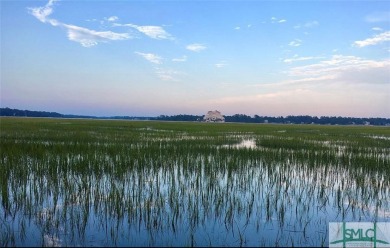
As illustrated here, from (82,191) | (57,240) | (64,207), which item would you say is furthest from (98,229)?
(82,191)

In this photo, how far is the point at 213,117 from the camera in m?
142

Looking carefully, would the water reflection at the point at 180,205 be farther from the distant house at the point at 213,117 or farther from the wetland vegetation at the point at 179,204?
the distant house at the point at 213,117

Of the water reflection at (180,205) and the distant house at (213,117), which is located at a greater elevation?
the distant house at (213,117)

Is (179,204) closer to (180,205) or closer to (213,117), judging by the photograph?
(180,205)

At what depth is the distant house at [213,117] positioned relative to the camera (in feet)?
466

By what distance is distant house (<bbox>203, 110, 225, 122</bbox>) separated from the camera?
141938 millimetres

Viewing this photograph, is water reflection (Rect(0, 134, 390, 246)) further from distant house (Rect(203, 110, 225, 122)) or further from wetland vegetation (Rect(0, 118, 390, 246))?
distant house (Rect(203, 110, 225, 122))

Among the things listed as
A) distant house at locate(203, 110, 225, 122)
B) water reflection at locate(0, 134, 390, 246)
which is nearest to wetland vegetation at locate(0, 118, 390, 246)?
water reflection at locate(0, 134, 390, 246)

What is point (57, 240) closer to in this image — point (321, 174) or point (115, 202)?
point (115, 202)

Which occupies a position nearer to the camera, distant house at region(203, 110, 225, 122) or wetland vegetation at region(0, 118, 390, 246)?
wetland vegetation at region(0, 118, 390, 246)

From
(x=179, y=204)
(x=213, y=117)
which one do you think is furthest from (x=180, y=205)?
(x=213, y=117)

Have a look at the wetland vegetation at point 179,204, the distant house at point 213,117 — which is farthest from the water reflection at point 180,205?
the distant house at point 213,117

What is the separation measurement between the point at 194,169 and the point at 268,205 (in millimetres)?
4122

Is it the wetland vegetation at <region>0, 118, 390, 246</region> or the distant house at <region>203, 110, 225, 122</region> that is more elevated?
the distant house at <region>203, 110, 225, 122</region>
